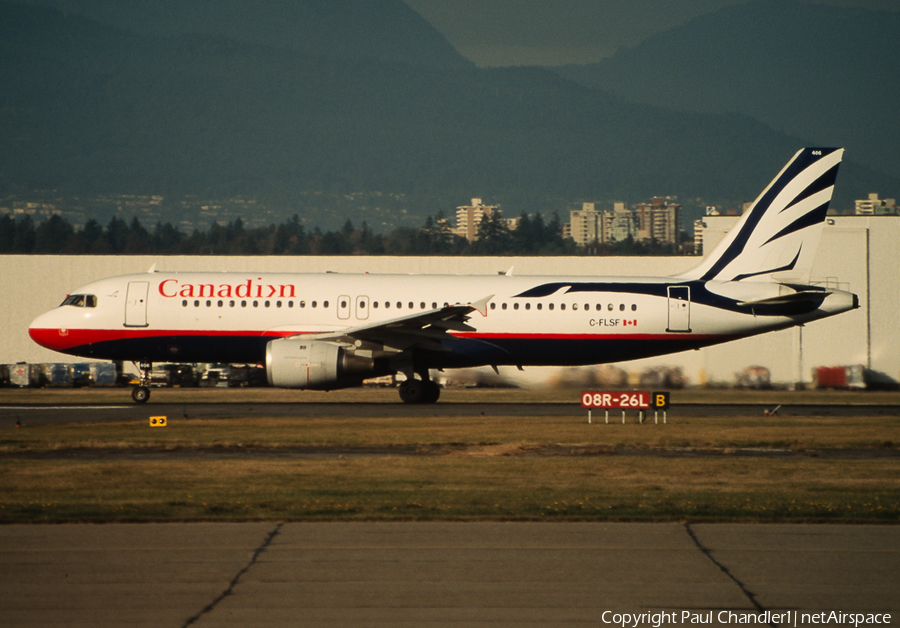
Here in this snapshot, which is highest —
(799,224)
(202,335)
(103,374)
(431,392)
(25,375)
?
(799,224)

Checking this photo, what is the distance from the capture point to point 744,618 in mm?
7711

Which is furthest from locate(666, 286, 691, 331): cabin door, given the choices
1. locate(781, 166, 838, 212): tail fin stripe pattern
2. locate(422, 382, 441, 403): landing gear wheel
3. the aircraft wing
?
locate(422, 382, 441, 403): landing gear wheel

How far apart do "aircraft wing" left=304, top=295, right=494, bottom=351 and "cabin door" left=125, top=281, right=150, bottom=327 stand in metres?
5.33

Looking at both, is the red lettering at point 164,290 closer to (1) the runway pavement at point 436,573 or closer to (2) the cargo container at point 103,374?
(2) the cargo container at point 103,374

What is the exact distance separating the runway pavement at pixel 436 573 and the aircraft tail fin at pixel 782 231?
70.0ft

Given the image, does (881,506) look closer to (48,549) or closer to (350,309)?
(48,549)

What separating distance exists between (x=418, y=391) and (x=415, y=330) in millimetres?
2725

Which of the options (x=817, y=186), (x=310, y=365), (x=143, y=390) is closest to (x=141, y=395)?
(x=143, y=390)

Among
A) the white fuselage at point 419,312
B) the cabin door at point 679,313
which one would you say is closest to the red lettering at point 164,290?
the white fuselage at point 419,312

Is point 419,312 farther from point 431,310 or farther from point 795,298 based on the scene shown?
point 795,298

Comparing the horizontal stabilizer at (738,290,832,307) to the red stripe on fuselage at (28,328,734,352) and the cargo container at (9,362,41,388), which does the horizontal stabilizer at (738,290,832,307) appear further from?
the cargo container at (9,362,41,388)

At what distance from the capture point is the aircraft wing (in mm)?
28234

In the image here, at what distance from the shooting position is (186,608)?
7945 millimetres

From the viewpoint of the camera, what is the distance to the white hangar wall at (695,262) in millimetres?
48062
